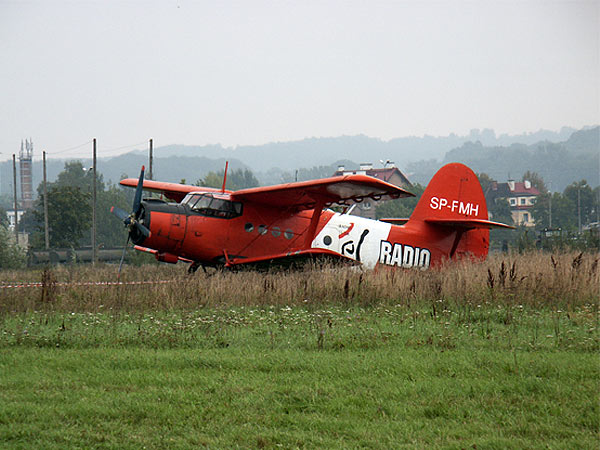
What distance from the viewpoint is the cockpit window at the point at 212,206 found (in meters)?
15.7

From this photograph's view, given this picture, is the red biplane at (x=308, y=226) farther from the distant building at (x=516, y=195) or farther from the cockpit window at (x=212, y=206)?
the distant building at (x=516, y=195)

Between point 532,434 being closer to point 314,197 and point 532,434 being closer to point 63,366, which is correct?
point 63,366

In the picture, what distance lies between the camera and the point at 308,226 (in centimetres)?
1681

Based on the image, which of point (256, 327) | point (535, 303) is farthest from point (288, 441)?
point (535, 303)

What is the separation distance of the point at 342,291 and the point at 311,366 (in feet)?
15.5

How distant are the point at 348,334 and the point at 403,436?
3312 mm

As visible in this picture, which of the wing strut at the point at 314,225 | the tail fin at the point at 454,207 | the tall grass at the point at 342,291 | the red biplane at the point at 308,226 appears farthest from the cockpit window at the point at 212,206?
the tail fin at the point at 454,207

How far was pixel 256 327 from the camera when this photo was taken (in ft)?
28.2

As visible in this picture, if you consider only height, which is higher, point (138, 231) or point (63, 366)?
point (138, 231)

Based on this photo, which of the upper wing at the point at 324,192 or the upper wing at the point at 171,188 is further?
the upper wing at the point at 171,188

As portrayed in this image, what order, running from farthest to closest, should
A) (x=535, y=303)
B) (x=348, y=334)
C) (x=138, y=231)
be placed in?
(x=138, y=231)
(x=535, y=303)
(x=348, y=334)

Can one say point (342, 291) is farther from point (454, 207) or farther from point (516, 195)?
point (516, 195)

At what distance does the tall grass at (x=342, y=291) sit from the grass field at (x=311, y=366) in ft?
0.16

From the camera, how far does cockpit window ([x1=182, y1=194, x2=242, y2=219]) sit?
1569 cm
